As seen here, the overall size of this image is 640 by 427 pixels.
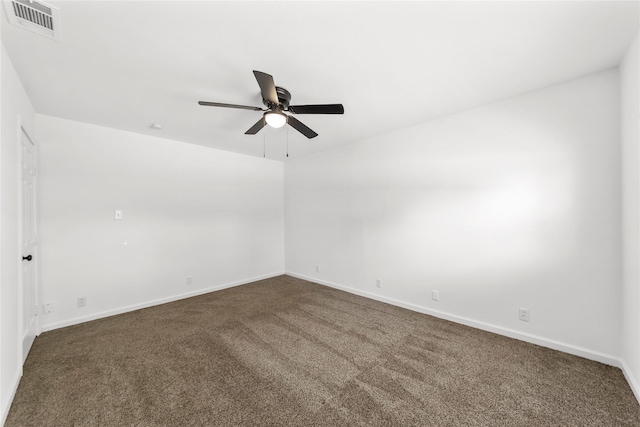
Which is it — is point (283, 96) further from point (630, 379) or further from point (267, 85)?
point (630, 379)

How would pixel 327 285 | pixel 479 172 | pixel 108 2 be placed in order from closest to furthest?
pixel 108 2 < pixel 479 172 < pixel 327 285

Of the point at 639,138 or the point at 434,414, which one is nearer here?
A: the point at 434,414

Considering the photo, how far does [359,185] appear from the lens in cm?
394

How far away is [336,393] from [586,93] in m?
3.29

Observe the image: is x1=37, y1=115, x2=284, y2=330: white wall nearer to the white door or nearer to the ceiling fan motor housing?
the white door

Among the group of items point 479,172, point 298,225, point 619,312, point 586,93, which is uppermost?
point 586,93

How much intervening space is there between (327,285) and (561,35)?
13.1 ft

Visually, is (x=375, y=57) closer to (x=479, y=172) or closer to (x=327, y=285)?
(x=479, y=172)

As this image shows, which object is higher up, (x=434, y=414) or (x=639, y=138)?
(x=639, y=138)

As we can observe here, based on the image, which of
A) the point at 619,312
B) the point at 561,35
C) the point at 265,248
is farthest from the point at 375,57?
the point at 265,248

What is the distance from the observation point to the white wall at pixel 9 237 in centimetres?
161

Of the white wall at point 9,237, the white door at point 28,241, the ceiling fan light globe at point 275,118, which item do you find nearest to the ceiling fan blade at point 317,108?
the ceiling fan light globe at point 275,118

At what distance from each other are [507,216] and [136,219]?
4.64 meters

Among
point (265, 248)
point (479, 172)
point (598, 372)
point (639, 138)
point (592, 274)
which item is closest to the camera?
point (639, 138)
